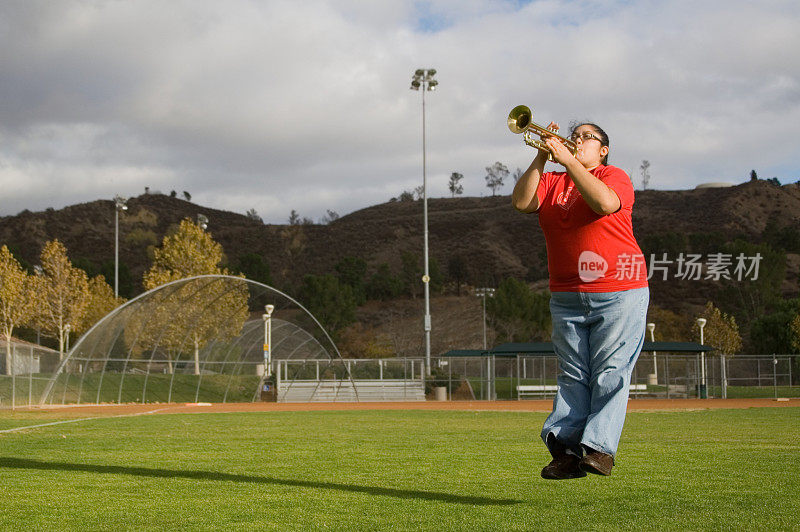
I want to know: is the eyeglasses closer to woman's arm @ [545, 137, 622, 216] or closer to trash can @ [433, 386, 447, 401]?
woman's arm @ [545, 137, 622, 216]

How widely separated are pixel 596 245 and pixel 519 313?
64693 millimetres

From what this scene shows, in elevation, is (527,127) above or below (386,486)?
above

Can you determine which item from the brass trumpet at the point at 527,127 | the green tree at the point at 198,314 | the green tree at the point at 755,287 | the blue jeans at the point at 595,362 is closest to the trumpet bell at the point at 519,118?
the brass trumpet at the point at 527,127

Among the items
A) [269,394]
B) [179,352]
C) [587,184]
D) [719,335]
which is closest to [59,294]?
[269,394]

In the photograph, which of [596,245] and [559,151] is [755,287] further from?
[559,151]

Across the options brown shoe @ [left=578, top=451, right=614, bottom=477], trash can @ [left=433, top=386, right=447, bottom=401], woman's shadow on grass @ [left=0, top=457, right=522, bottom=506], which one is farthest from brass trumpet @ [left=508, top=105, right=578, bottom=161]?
trash can @ [left=433, top=386, right=447, bottom=401]

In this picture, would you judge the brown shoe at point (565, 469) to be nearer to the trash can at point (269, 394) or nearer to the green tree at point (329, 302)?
the trash can at point (269, 394)

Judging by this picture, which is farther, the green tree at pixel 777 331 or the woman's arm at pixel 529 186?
the green tree at pixel 777 331

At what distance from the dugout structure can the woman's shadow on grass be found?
2020 cm

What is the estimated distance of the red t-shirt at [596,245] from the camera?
4.89 meters

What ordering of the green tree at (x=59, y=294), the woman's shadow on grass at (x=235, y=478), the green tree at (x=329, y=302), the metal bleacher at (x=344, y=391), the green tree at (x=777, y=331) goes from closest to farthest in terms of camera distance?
the woman's shadow on grass at (x=235, y=478), the metal bleacher at (x=344, y=391), the green tree at (x=59, y=294), the green tree at (x=777, y=331), the green tree at (x=329, y=302)

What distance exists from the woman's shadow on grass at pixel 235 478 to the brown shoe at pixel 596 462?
0.74 metres

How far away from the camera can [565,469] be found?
16.0 ft

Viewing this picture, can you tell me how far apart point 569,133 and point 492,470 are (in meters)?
3.11
